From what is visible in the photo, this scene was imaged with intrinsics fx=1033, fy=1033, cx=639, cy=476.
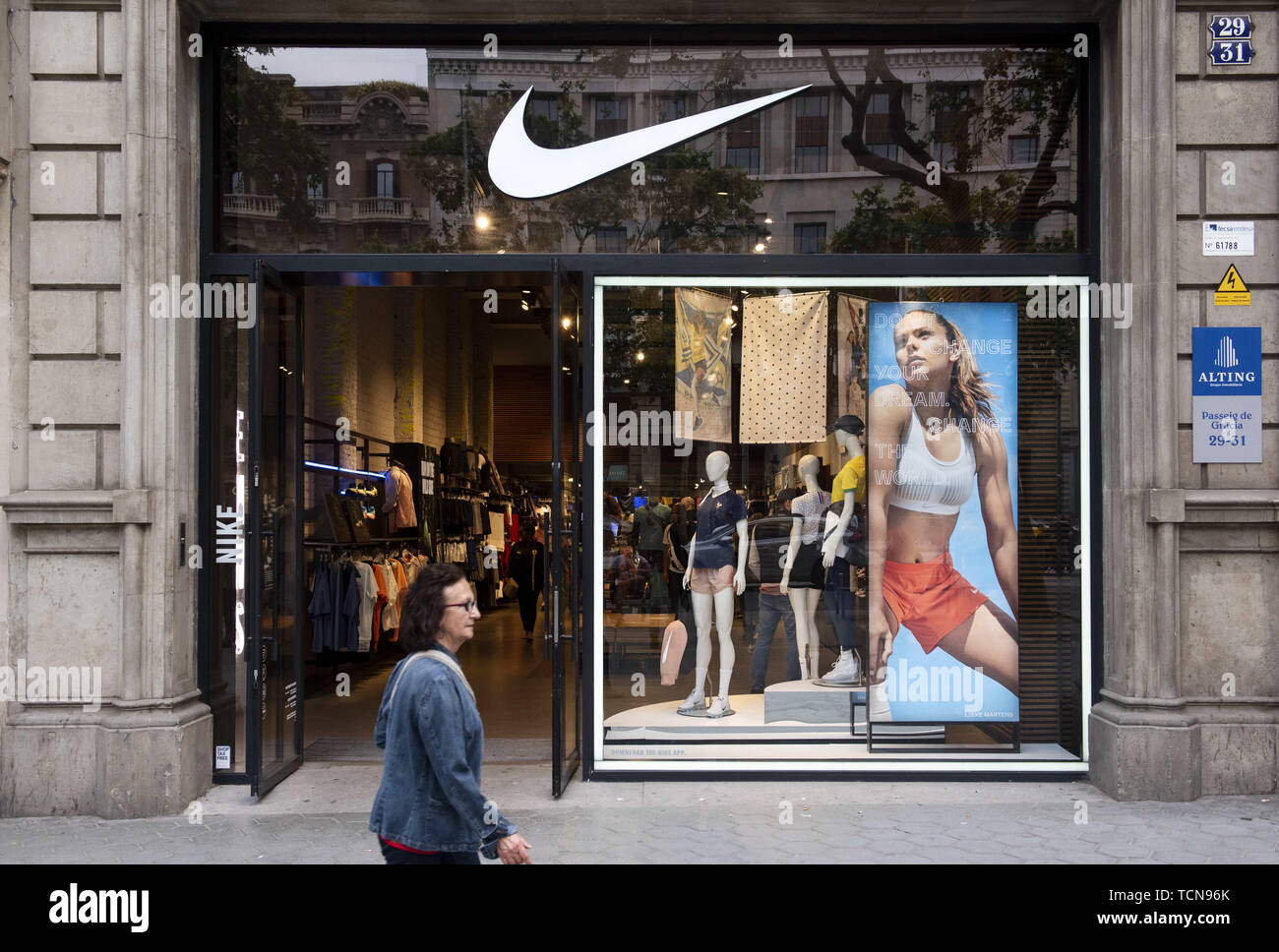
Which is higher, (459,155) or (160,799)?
(459,155)

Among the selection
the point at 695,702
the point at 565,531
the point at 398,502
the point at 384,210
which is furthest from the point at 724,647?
the point at 398,502

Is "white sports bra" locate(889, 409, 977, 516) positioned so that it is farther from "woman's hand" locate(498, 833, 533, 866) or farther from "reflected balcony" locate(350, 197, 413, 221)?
"woman's hand" locate(498, 833, 533, 866)

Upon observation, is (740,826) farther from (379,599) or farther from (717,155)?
(379,599)

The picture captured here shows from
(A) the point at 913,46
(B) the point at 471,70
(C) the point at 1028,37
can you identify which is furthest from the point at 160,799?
(C) the point at 1028,37

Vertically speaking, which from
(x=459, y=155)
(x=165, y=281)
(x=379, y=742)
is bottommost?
(x=379, y=742)

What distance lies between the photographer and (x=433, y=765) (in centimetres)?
343

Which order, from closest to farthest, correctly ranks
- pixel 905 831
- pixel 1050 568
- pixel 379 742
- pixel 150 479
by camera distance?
pixel 379 742 < pixel 905 831 < pixel 150 479 < pixel 1050 568

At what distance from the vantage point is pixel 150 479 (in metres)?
6.91

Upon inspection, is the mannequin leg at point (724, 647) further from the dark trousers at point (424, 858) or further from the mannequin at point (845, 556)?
the dark trousers at point (424, 858)

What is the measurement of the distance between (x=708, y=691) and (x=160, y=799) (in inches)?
151

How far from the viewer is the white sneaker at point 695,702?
7751mm

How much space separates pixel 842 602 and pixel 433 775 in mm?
4787

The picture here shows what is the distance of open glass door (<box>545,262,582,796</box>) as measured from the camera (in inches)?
271

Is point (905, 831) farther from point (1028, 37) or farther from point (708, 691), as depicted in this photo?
point (1028, 37)
